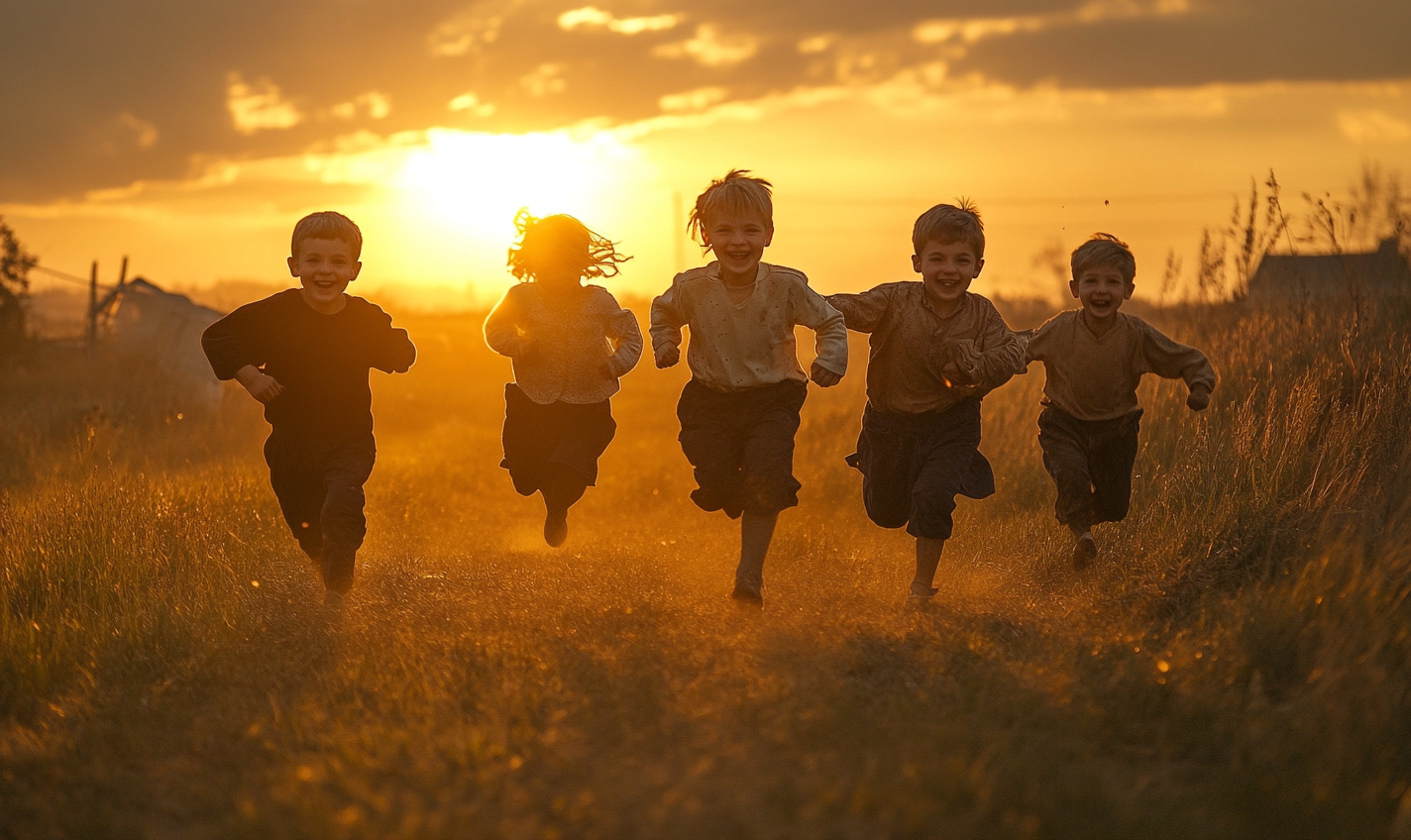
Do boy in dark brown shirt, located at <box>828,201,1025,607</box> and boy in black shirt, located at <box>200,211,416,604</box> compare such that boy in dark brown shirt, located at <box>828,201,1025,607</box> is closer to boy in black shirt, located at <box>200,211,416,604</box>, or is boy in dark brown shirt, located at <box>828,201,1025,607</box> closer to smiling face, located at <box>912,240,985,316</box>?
smiling face, located at <box>912,240,985,316</box>

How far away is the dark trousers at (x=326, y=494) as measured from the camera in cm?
578

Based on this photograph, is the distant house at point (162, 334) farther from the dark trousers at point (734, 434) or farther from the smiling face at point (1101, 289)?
the smiling face at point (1101, 289)

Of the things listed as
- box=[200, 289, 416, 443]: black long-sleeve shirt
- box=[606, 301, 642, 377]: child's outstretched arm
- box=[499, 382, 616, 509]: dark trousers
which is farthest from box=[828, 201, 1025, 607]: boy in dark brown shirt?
box=[200, 289, 416, 443]: black long-sleeve shirt

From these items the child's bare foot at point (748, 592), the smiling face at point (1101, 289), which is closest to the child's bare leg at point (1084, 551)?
the smiling face at point (1101, 289)

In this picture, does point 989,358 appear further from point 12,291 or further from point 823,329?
point 12,291

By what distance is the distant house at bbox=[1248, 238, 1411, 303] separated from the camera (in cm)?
934

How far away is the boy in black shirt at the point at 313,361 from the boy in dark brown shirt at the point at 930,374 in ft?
8.22

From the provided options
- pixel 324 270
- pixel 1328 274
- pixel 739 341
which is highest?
pixel 1328 274

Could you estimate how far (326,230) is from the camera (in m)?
6.12

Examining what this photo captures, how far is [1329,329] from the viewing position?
28.1 feet

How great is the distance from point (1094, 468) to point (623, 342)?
8.86 ft

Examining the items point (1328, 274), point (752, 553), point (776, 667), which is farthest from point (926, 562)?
point (1328, 274)

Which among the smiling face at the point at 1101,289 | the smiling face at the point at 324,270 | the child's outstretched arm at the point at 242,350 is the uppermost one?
the smiling face at the point at 1101,289

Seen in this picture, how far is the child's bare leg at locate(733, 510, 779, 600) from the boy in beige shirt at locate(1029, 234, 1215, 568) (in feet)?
5.24
